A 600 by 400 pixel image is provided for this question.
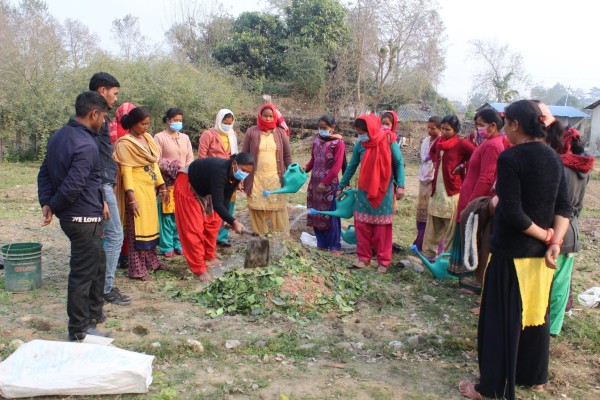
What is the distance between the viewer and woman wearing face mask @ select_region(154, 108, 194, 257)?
5.81 meters

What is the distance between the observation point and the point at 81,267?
3.47 meters

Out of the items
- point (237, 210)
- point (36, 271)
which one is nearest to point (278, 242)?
point (36, 271)

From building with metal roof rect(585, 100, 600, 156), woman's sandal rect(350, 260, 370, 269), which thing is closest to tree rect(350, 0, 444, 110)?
building with metal roof rect(585, 100, 600, 156)

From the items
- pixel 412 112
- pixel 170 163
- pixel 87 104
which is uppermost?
pixel 412 112

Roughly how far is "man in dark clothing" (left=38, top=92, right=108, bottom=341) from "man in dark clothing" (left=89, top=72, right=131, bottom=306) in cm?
59

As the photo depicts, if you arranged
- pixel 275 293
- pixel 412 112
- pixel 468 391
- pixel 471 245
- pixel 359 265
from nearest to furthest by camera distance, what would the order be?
pixel 468 391, pixel 471 245, pixel 275 293, pixel 359 265, pixel 412 112

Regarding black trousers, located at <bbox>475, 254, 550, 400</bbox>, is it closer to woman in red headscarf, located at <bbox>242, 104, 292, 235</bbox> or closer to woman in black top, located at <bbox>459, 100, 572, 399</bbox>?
woman in black top, located at <bbox>459, 100, 572, 399</bbox>

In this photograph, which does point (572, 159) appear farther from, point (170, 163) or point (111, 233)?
point (170, 163)

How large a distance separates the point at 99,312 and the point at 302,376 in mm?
1722

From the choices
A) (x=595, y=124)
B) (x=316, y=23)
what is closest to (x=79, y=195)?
(x=316, y=23)

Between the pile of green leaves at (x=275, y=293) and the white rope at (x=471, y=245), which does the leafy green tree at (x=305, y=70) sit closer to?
the pile of green leaves at (x=275, y=293)

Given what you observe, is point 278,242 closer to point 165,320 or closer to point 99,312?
point 165,320

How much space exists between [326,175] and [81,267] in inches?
131

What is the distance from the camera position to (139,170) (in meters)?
4.92
